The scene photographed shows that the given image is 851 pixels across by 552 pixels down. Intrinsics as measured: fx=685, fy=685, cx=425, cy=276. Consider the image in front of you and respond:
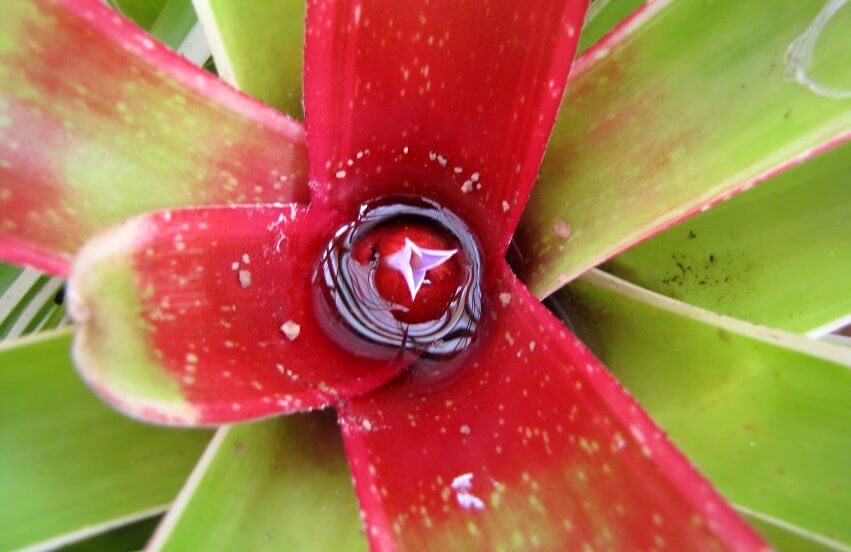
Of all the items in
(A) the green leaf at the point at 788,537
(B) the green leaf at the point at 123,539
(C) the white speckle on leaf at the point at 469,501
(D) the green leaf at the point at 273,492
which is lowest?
(B) the green leaf at the point at 123,539

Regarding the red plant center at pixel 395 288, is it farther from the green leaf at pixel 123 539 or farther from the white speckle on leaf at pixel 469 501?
the green leaf at pixel 123 539

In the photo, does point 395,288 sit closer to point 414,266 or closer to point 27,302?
point 414,266

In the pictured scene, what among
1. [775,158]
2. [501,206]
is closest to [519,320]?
[501,206]

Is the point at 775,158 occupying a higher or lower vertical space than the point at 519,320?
higher

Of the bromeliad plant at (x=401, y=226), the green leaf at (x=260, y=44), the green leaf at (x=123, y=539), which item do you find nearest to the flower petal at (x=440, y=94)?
the bromeliad plant at (x=401, y=226)

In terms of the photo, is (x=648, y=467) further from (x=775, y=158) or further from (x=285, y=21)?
(x=285, y=21)

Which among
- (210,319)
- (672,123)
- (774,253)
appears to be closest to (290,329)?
(210,319)

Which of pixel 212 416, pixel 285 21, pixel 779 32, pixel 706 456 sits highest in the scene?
pixel 779 32
